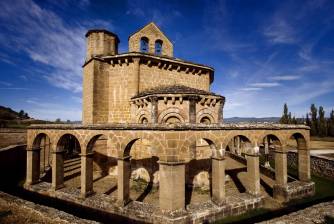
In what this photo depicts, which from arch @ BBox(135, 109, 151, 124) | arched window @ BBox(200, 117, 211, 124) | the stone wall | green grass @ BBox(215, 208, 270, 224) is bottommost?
green grass @ BBox(215, 208, 270, 224)

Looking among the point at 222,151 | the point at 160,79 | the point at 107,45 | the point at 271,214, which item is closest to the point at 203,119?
the point at 222,151

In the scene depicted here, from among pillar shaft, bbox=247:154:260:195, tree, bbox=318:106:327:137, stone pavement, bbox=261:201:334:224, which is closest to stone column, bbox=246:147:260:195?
pillar shaft, bbox=247:154:260:195

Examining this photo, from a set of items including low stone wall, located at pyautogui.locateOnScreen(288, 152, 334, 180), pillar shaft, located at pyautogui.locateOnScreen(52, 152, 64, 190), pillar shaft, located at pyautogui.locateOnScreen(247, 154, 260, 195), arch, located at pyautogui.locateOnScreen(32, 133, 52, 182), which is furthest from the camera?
low stone wall, located at pyautogui.locateOnScreen(288, 152, 334, 180)

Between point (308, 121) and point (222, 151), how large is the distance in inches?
1911

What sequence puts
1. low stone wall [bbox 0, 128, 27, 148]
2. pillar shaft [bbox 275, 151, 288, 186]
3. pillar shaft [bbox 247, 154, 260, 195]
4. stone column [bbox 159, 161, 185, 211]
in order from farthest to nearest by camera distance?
low stone wall [bbox 0, 128, 27, 148] → pillar shaft [bbox 275, 151, 288, 186] → pillar shaft [bbox 247, 154, 260, 195] → stone column [bbox 159, 161, 185, 211]

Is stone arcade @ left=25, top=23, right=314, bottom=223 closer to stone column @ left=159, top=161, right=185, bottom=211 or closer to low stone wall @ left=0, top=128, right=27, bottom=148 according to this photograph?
stone column @ left=159, top=161, right=185, bottom=211

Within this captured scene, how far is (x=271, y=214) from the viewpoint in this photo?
8.45 m

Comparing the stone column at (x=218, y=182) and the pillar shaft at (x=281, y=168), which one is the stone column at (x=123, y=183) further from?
the pillar shaft at (x=281, y=168)

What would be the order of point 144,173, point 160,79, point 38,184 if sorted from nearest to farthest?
point 38,184, point 144,173, point 160,79

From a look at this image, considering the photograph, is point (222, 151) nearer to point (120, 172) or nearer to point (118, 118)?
point (120, 172)

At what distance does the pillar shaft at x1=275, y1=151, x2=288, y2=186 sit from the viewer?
10.1 m

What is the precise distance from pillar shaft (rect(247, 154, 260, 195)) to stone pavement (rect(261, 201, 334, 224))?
261 centimetres

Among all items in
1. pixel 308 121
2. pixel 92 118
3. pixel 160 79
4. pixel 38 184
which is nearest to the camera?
pixel 38 184

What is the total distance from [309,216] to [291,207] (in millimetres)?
3199
